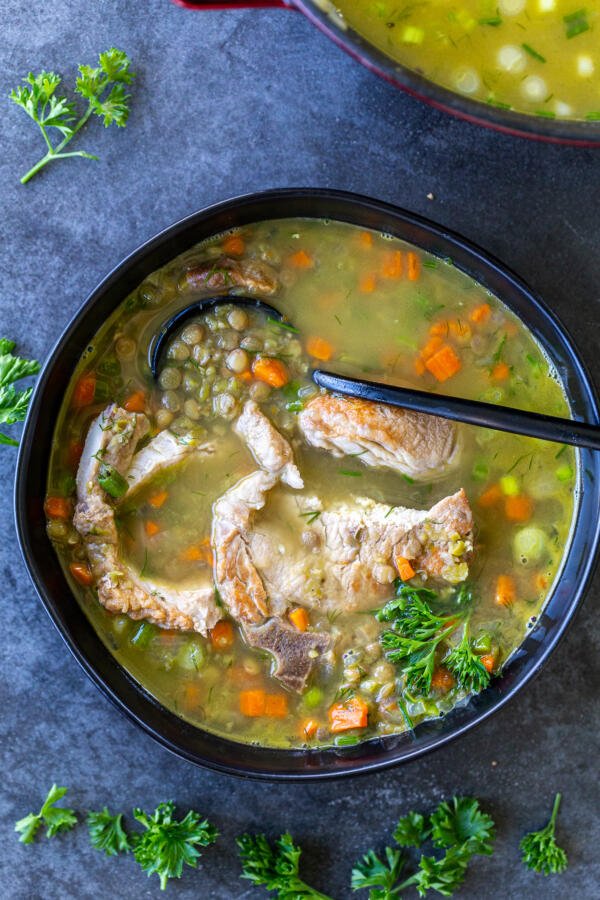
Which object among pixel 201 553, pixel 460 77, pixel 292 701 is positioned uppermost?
pixel 460 77

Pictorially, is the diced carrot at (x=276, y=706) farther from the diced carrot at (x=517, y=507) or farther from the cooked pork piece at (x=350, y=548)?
the diced carrot at (x=517, y=507)

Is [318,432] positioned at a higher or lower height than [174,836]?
higher

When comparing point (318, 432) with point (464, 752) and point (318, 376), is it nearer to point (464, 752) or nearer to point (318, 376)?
point (318, 376)

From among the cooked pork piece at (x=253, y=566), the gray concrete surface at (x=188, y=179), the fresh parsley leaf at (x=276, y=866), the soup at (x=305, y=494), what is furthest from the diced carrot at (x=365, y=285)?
the fresh parsley leaf at (x=276, y=866)

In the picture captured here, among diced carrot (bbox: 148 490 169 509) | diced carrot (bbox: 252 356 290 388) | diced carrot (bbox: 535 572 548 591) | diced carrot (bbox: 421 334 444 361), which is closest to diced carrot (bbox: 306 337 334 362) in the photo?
diced carrot (bbox: 252 356 290 388)

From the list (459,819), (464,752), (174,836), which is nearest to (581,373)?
(464,752)

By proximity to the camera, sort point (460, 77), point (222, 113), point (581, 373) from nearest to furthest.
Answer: point (460, 77), point (581, 373), point (222, 113)
